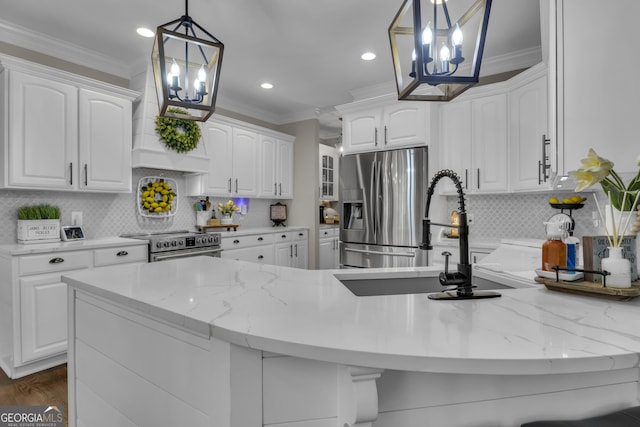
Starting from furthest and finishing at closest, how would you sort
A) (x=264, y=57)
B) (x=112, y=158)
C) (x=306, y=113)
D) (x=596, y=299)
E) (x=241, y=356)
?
1. (x=306, y=113)
2. (x=264, y=57)
3. (x=112, y=158)
4. (x=596, y=299)
5. (x=241, y=356)

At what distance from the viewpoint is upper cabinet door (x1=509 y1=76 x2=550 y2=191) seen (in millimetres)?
3068

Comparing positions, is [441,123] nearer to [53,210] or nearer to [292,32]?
[292,32]

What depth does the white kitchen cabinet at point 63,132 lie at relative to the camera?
269 cm

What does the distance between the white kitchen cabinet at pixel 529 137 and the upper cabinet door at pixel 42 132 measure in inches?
158

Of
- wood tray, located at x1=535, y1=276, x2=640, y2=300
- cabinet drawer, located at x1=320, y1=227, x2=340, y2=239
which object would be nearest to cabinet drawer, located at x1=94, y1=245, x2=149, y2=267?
cabinet drawer, located at x1=320, y1=227, x2=340, y2=239

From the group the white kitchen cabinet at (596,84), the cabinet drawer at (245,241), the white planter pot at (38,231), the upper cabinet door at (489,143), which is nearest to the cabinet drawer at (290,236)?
the cabinet drawer at (245,241)

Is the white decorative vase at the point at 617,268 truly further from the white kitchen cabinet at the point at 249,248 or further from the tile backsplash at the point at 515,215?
the white kitchen cabinet at the point at 249,248

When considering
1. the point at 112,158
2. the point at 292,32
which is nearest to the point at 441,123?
the point at 292,32

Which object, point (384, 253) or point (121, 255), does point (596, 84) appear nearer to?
point (384, 253)

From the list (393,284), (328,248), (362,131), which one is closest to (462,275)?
(393,284)

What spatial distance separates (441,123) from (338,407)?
3.52 meters

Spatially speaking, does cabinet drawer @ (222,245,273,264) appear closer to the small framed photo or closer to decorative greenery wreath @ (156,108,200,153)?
the small framed photo

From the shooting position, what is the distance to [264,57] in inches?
142

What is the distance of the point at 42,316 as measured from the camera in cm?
265
